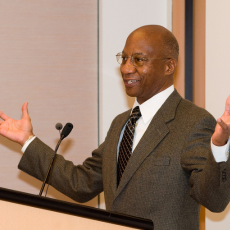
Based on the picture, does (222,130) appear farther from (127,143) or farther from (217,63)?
(217,63)

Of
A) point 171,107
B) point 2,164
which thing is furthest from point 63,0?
point 171,107

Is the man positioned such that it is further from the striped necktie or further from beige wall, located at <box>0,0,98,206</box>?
beige wall, located at <box>0,0,98,206</box>

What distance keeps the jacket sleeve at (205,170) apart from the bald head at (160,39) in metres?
0.46

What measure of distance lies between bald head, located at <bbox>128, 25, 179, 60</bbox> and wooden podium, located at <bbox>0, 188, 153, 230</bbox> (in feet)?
3.65

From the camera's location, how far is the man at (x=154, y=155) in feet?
4.84

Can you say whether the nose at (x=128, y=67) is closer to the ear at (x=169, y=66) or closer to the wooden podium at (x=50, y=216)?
the ear at (x=169, y=66)

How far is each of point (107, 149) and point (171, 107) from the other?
41cm

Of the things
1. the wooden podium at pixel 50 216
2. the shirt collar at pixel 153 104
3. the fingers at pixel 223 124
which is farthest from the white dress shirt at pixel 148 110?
the wooden podium at pixel 50 216

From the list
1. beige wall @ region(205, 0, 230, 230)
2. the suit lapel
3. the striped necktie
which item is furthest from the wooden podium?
beige wall @ region(205, 0, 230, 230)

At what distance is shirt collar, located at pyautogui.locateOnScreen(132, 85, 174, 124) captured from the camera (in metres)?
1.91

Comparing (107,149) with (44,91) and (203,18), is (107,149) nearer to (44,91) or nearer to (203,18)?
(44,91)

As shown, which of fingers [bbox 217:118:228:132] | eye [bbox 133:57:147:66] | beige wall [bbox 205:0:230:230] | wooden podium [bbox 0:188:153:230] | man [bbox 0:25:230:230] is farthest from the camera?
beige wall [bbox 205:0:230:230]

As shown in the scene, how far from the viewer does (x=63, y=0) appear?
300 centimetres

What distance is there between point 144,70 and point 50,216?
1.10 m
